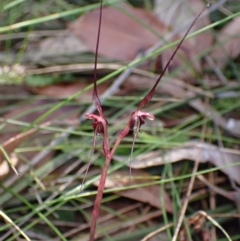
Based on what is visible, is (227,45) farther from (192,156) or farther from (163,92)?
(192,156)

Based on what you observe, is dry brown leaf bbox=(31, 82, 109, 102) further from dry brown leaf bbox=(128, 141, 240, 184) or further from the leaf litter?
dry brown leaf bbox=(128, 141, 240, 184)

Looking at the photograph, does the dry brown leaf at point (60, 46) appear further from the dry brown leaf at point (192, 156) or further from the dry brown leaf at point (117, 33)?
the dry brown leaf at point (192, 156)

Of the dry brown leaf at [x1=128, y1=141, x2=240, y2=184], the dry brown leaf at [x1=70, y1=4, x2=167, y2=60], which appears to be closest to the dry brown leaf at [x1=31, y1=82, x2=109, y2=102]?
the dry brown leaf at [x1=70, y1=4, x2=167, y2=60]

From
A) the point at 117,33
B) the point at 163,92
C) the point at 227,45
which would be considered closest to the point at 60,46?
the point at 117,33

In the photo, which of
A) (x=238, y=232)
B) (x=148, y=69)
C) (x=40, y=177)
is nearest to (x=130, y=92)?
(x=148, y=69)

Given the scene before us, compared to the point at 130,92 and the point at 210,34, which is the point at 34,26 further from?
the point at 210,34
